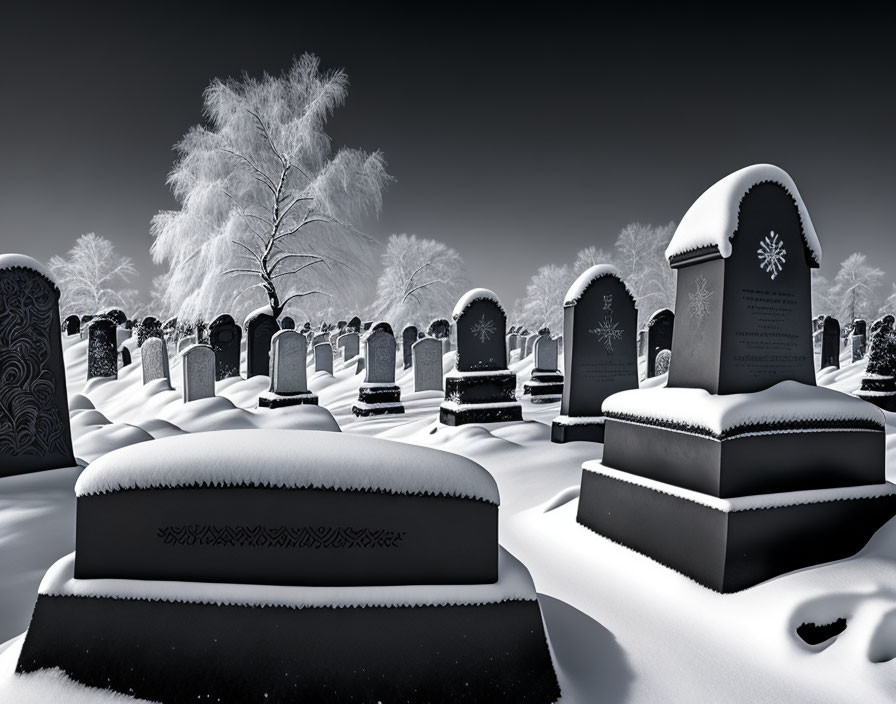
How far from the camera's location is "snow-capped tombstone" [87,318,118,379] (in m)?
14.9

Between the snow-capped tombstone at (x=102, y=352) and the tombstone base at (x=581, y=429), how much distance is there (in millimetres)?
13687

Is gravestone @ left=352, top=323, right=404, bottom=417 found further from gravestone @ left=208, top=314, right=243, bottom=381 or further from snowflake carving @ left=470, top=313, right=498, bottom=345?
gravestone @ left=208, top=314, right=243, bottom=381

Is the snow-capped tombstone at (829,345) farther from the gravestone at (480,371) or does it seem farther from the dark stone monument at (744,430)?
the dark stone monument at (744,430)

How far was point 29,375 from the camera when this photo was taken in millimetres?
4547

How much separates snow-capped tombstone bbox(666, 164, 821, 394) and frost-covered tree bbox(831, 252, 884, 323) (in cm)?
5488

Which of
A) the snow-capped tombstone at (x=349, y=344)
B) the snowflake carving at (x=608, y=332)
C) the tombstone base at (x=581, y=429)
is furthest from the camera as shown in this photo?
the snow-capped tombstone at (x=349, y=344)

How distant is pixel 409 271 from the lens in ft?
134

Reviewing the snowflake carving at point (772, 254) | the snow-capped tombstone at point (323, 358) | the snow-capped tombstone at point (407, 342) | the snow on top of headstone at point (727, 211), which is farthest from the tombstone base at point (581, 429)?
the snow-capped tombstone at point (407, 342)

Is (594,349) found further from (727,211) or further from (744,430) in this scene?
(744,430)

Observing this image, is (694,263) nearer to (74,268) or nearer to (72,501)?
(72,501)

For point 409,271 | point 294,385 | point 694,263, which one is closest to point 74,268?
point 409,271

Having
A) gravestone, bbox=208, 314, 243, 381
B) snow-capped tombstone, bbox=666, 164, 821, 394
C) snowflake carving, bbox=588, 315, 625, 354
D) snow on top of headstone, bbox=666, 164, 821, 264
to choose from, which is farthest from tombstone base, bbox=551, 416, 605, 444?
gravestone, bbox=208, 314, 243, 381

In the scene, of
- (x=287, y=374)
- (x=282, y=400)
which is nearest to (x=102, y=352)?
(x=287, y=374)

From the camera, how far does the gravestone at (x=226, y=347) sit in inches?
563
